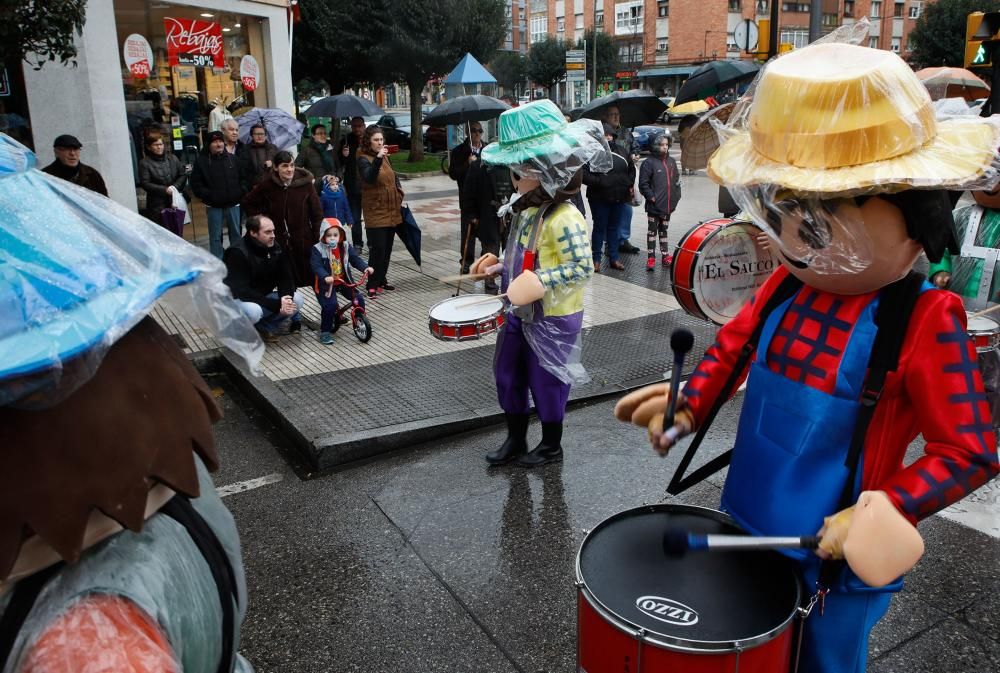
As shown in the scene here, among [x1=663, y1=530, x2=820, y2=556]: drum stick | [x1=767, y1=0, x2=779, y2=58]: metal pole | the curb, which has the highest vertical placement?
[x1=767, y1=0, x2=779, y2=58]: metal pole

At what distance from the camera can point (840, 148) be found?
5.95ft

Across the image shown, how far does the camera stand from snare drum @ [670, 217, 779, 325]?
4.00 metres

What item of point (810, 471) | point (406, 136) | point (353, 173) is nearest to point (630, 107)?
point (353, 173)

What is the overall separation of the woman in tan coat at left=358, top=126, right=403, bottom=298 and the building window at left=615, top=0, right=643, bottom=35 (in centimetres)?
6390

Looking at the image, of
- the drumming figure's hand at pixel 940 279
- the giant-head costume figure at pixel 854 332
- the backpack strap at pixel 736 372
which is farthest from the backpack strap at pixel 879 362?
the drumming figure's hand at pixel 940 279

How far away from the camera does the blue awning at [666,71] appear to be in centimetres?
6225

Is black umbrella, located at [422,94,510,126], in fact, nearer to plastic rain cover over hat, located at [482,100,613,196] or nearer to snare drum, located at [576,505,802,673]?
plastic rain cover over hat, located at [482,100,613,196]

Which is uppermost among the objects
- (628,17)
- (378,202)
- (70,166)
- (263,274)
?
(628,17)

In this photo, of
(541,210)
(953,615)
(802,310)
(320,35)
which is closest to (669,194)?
(541,210)

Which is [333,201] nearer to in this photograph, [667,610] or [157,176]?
[157,176]

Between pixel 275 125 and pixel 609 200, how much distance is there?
4.55 meters

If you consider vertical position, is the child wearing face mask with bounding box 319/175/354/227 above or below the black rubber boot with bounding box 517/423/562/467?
above

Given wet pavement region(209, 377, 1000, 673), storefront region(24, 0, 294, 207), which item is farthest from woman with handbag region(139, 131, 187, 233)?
wet pavement region(209, 377, 1000, 673)

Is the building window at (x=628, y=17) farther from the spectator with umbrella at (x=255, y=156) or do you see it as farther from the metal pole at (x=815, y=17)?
the spectator with umbrella at (x=255, y=156)
